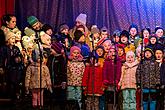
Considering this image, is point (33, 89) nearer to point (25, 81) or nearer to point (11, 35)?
point (25, 81)

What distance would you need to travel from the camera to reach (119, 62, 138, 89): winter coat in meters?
5.88

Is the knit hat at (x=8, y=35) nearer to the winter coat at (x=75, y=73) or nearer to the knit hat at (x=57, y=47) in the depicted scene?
the knit hat at (x=57, y=47)

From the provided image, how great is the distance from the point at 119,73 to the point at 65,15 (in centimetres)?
179

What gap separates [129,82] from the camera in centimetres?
588

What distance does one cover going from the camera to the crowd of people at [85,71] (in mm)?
5859

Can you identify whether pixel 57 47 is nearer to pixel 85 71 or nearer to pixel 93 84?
pixel 85 71

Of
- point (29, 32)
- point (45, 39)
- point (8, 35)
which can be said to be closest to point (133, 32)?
point (45, 39)

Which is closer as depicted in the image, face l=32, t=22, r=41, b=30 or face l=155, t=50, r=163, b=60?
face l=155, t=50, r=163, b=60

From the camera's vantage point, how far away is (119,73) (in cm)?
595

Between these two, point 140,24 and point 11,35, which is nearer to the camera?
point 11,35

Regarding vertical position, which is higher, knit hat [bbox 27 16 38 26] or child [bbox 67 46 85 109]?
knit hat [bbox 27 16 38 26]

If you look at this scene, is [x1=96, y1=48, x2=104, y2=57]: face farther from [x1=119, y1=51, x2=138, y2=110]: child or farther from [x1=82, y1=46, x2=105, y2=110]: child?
[x1=119, y1=51, x2=138, y2=110]: child

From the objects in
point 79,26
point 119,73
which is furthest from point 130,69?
point 79,26

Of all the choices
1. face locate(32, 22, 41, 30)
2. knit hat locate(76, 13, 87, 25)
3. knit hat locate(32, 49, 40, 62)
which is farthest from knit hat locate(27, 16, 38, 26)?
knit hat locate(76, 13, 87, 25)
